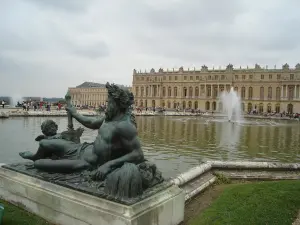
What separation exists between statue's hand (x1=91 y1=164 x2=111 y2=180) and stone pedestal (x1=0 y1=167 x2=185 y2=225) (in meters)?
0.33

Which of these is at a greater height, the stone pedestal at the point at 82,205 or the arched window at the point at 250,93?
the arched window at the point at 250,93

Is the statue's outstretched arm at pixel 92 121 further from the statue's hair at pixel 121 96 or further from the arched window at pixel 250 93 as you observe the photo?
the arched window at pixel 250 93

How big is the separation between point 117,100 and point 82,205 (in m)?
1.55

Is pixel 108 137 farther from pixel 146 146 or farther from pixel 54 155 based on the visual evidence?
pixel 146 146

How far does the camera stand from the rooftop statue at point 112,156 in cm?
404

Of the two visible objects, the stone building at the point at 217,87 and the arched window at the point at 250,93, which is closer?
the stone building at the point at 217,87

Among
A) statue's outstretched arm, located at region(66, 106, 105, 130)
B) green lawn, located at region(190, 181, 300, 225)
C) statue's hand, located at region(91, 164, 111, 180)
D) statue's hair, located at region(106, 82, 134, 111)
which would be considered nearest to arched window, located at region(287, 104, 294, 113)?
green lawn, located at region(190, 181, 300, 225)

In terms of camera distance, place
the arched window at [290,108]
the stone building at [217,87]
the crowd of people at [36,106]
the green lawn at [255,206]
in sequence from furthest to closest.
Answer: the stone building at [217,87] → the arched window at [290,108] → the crowd of people at [36,106] → the green lawn at [255,206]

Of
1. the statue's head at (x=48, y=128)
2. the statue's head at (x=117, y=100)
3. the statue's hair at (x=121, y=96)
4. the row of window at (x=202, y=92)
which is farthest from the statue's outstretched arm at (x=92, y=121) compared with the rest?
the row of window at (x=202, y=92)

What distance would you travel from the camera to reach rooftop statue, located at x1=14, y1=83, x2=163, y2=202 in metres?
4.04

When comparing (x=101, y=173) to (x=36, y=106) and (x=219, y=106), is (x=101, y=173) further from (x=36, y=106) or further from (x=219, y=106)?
(x=219, y=106)

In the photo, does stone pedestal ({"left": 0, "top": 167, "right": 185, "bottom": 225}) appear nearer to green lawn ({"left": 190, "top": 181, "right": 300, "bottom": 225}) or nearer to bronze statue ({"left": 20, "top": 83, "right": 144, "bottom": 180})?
bronze statue ({"left": 20, "top": 83, "right": 144, "bottom": 180})

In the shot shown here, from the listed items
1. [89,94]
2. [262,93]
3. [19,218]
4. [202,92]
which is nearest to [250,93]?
[262,93]

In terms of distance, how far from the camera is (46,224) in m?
4.34
